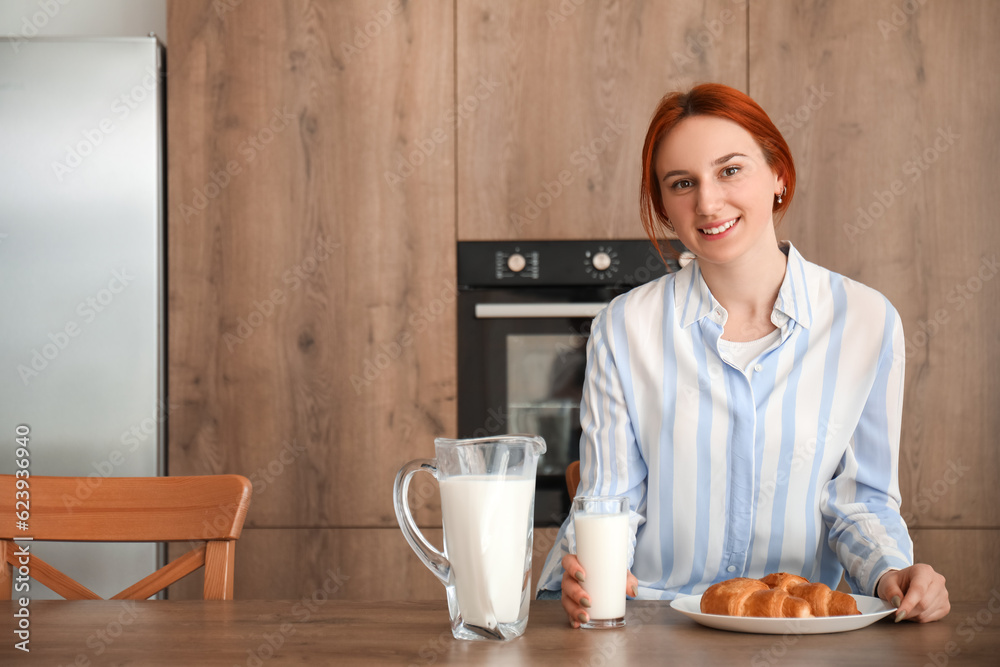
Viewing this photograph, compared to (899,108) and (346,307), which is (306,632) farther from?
(899,108)

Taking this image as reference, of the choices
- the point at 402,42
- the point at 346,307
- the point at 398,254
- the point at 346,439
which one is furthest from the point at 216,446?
the point at 402,42

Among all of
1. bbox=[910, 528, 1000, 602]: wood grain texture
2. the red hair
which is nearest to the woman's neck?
the red hair

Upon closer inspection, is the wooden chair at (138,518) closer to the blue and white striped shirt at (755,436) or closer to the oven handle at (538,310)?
the blue and white striped shirt at (755,436)

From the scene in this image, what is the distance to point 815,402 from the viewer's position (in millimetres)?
1107

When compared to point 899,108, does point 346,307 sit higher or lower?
lower

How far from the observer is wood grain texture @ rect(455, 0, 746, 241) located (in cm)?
207

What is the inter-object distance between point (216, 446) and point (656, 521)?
51.1 inches

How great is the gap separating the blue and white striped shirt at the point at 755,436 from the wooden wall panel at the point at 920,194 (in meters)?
0.98

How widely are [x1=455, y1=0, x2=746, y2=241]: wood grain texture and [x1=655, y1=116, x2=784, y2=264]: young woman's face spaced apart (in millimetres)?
938

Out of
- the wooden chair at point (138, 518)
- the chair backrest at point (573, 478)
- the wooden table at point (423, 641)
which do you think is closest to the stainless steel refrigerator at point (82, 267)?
the wooden chair at point (138, 518)

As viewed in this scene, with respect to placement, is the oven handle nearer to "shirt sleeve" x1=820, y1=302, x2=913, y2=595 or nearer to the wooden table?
"shirt sleeve" x1=820, y1=302, x2=913, y2=595

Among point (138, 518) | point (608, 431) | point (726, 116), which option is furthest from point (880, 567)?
point (138, 518)

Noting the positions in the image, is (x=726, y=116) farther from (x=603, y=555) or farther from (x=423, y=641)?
(x=423, y=641)

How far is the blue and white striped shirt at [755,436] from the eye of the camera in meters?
1.10
